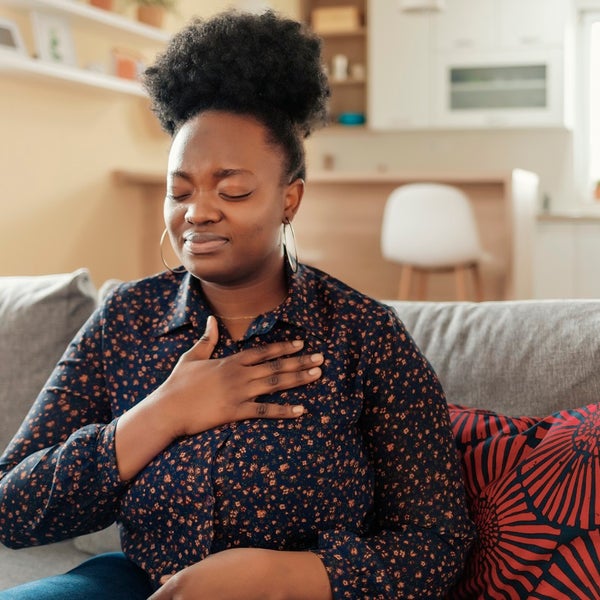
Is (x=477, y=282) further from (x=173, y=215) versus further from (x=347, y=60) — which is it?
(x=173, y=215)

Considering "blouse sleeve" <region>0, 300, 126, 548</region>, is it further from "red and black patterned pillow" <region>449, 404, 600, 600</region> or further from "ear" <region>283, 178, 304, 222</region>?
"red and black patterned pillow" <region>449, 404, 600, 600</region>

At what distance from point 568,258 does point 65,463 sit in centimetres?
472

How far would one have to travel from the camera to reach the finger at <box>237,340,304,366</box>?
117 cm

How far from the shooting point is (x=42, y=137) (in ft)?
13.5

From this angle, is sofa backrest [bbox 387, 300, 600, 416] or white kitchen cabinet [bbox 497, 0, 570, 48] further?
white kitchen cabinet [bbox 497, 0, 570, 48]

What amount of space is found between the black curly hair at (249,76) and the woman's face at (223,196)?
32 millimetres

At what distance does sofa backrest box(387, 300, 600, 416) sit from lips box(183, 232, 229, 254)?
0.48m

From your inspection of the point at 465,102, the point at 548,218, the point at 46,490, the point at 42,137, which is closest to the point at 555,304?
the point at 46,490

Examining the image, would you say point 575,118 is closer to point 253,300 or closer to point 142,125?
point 142,125

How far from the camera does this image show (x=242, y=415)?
1.12 meters

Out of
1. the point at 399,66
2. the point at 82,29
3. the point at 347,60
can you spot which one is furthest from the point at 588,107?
the point at 82,29

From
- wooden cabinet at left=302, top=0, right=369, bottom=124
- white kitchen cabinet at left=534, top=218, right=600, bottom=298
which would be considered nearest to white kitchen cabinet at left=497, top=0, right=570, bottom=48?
wooden cabinet at left=302, top=0, right=369, bottom=124

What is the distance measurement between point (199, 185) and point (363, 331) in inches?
10.8

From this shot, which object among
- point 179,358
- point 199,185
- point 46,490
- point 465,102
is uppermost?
point 465,102
